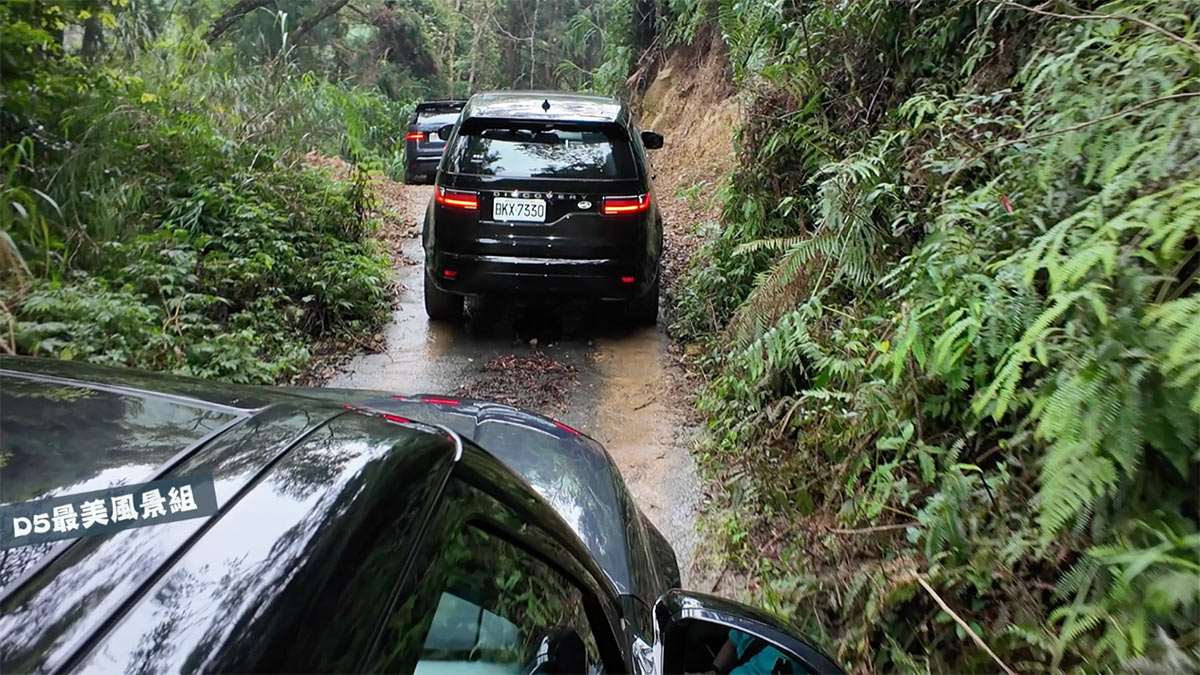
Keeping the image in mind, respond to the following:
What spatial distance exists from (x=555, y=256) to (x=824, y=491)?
2901mm

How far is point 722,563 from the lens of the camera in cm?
374

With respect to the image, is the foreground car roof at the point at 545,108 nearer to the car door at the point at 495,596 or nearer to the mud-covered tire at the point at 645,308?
the mud-covered tire at the point at 645,308

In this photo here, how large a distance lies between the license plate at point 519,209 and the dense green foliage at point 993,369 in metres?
1.67

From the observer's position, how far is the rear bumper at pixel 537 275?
19.6ft

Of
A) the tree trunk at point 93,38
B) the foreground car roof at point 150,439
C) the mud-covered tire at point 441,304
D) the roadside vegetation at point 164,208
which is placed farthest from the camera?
the tree trunk at point 93,38

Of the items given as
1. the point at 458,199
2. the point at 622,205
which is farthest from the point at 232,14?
the point at 622,205

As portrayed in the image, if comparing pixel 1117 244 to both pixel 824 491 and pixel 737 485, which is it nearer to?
pixel 824 491

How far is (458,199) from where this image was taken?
5945 millimetres

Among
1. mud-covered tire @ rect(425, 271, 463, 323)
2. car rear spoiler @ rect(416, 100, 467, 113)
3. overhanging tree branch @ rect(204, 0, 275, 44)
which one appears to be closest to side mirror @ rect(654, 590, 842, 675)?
mud-covered tire @ rect(425, 271, 463, 323)

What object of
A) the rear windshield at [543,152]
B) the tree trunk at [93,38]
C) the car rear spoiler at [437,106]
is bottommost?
the rear windshield at [543,152]

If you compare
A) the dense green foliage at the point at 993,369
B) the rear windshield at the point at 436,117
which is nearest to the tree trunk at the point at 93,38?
the dense green foliage at the point at 993,369

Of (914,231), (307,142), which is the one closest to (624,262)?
(914,231)

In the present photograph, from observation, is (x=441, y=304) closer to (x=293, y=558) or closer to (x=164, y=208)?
(x=164, y=208)

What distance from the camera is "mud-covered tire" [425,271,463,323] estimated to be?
665 centimetres
